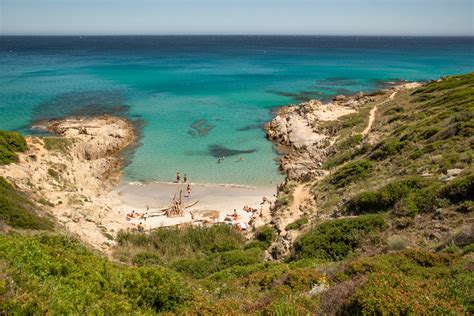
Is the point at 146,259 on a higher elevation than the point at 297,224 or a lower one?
lower

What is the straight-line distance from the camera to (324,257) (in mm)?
14250

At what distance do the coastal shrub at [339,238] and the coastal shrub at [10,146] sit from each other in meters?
21.2

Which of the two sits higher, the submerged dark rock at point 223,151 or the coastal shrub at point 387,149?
the coastal shrub at point 387,149

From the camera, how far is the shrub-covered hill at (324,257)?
285 inches

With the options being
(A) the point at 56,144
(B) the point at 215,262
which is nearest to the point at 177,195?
(A) the point at 56,144

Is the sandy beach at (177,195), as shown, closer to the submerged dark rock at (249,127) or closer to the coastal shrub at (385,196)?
the coastal shrub at (385,196)

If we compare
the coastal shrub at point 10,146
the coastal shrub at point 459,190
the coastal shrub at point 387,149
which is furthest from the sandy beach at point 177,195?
the coastal shrub at point 459,190

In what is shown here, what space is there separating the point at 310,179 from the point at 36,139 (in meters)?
22.9

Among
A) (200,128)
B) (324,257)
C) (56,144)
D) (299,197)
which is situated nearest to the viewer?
(324,257)

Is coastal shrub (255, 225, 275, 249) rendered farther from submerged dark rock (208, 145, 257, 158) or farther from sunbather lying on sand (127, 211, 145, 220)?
submerged dark rock (208, 145, 257, 158)

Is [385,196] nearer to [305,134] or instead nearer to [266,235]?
[266,235]

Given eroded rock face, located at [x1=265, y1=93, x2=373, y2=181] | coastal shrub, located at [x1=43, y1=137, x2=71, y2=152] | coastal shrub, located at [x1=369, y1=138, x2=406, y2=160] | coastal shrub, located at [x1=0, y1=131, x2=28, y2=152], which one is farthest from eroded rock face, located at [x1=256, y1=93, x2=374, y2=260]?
coastal shrub, located at [x1=0, y1=131, x2=28, y2=152]

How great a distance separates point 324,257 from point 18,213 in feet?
47.9

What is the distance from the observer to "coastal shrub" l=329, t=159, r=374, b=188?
2089 cm
